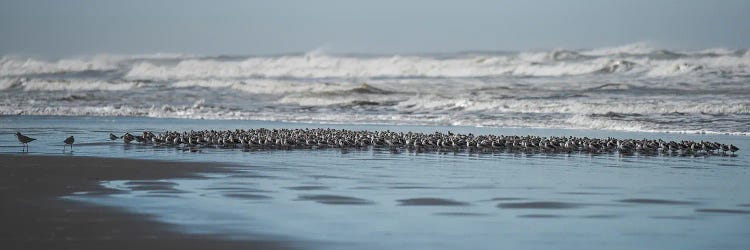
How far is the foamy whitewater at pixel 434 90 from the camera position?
36938mm

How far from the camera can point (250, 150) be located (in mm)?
21344

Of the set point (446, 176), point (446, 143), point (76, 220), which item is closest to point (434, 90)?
point (446, 143)

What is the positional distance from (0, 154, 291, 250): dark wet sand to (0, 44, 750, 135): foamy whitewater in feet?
64.1

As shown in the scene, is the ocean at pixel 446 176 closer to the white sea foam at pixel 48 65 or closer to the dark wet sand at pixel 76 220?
the dark wet sand at pixel 76 220

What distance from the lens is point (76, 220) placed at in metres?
10.4

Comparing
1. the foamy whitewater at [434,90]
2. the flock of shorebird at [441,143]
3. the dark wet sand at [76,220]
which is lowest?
the dark wet sand at [76,220]

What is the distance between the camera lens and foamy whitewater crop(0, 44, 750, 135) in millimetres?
36938

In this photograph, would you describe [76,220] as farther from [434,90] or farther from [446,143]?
[434,90]

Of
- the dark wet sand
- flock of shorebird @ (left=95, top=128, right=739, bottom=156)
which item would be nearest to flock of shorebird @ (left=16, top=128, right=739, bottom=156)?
flock of shorebird @ (left=95, top=128, right=739, bottom=156)

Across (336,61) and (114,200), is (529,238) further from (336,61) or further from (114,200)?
(336,61)

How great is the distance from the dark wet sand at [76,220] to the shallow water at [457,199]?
38cm

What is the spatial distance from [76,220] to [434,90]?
4825cm

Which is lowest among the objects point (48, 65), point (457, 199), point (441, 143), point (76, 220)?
point (76, 220)

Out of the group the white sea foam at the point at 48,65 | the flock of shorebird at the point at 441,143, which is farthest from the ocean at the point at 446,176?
the white sea foam at the point at 48,65
